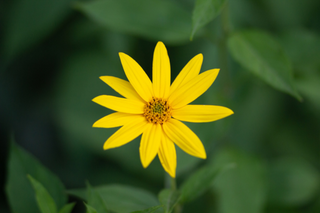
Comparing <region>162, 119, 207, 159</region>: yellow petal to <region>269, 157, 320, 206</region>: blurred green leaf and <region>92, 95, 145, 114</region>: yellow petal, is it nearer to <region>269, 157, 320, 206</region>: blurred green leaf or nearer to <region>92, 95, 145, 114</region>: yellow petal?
<region>92, 95, 145, 114</region>: yellow petal

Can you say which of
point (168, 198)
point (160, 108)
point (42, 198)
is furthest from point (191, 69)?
point (42, 198)

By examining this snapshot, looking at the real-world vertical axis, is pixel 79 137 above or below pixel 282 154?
below

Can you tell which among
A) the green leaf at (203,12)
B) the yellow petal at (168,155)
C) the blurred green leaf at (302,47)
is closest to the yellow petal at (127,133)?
the yellow petal at (168,155)

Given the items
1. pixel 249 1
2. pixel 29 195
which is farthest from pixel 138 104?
pixel 249 1

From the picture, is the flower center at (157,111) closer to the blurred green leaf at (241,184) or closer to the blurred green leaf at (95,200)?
the blurred green leaf at (95,200)

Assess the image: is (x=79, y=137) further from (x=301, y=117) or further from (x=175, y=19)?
(x=301, y=117)

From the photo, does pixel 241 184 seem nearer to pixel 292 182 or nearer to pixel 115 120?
pixel 292 182
